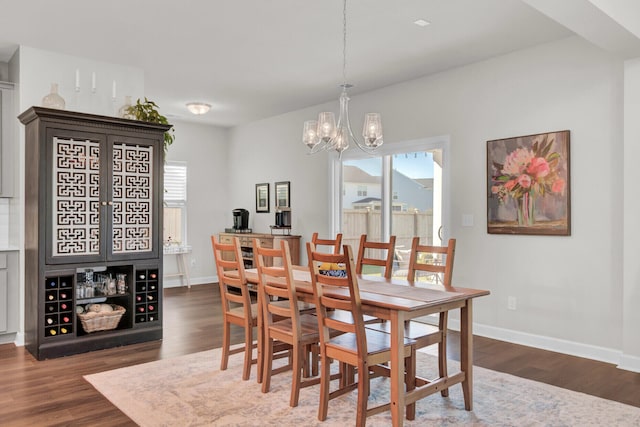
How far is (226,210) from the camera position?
28.5 ft

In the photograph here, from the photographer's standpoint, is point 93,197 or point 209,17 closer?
point 209,17

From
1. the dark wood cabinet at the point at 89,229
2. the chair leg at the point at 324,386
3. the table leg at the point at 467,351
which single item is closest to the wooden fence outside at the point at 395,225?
the table leg at the point at 467,351

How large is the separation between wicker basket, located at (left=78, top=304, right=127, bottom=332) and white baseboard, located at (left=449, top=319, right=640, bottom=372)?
11.1ft

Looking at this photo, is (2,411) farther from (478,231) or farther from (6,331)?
(478,231)

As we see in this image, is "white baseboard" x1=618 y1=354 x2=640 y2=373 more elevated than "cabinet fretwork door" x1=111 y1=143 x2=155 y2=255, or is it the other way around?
"cabinet fretwork door" x1=111 y1=143 x2=155 y2=255

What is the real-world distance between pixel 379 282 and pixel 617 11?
2.29m

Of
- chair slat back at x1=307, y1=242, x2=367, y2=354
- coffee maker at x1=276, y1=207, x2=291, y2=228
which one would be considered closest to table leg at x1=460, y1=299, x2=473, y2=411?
chair slat back at x1=307, y1=242, x2=367, y2=354

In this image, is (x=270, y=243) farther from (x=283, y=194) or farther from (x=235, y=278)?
(x=235, y=278)

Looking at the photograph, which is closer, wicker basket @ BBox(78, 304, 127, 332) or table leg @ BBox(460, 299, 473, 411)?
table leg @ BBox(460, 299, 473, 411)

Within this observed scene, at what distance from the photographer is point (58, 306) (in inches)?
163

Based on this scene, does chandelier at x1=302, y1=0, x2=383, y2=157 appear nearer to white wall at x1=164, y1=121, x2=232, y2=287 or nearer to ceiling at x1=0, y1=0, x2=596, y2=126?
ceiling at x1=0, y1=0, x2=596, y2=126

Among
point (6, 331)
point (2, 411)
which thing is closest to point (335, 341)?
point (2, 411)

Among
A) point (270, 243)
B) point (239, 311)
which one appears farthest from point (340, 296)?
point (270, 243)

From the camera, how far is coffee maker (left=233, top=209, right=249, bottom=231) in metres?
7.93
